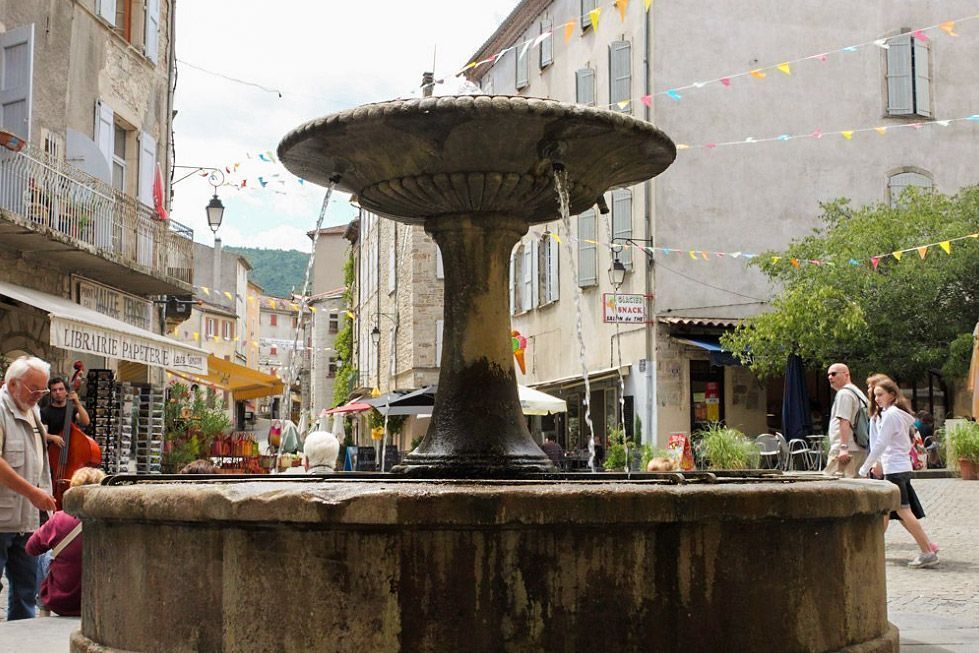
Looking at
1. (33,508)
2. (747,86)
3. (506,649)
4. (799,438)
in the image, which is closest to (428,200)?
(33,508)

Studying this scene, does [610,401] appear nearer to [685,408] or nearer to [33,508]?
[685,408]

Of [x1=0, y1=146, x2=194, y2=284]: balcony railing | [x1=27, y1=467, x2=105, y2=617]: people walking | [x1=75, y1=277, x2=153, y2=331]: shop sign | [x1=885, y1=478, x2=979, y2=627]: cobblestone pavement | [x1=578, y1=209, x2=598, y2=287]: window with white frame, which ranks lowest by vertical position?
[x1=885, y1=478, x2=979, y2=627]: cobblestone pavement

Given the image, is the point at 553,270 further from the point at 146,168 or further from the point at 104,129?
the point at 104,129

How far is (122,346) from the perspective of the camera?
1430 centimetres

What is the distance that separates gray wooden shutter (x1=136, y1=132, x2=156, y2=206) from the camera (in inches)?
781

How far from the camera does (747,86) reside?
80.2 ft

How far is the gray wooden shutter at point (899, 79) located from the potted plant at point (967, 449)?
30.7 feet

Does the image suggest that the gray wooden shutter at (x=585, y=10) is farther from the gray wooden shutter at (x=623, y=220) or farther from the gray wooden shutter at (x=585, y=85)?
the gray wooden shutter at (x=623, y=220)

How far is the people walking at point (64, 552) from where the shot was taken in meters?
5.82

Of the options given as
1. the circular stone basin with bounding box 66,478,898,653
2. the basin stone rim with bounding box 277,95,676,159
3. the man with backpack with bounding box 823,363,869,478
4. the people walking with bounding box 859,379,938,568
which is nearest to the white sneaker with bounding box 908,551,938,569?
the people walking with bounding box 859,379,938,568

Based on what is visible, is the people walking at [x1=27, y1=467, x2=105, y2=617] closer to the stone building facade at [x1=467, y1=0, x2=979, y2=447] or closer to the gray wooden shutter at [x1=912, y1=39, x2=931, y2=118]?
the stone building facade at [x1=467, y1=0, x2=979, y2=447]

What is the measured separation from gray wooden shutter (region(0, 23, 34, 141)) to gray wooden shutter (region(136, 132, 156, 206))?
4013mm

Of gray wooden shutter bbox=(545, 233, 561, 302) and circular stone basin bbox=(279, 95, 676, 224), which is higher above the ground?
gray wooden shutter bbox=(545, 233, 561, 302)

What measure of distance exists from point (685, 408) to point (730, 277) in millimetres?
2893
